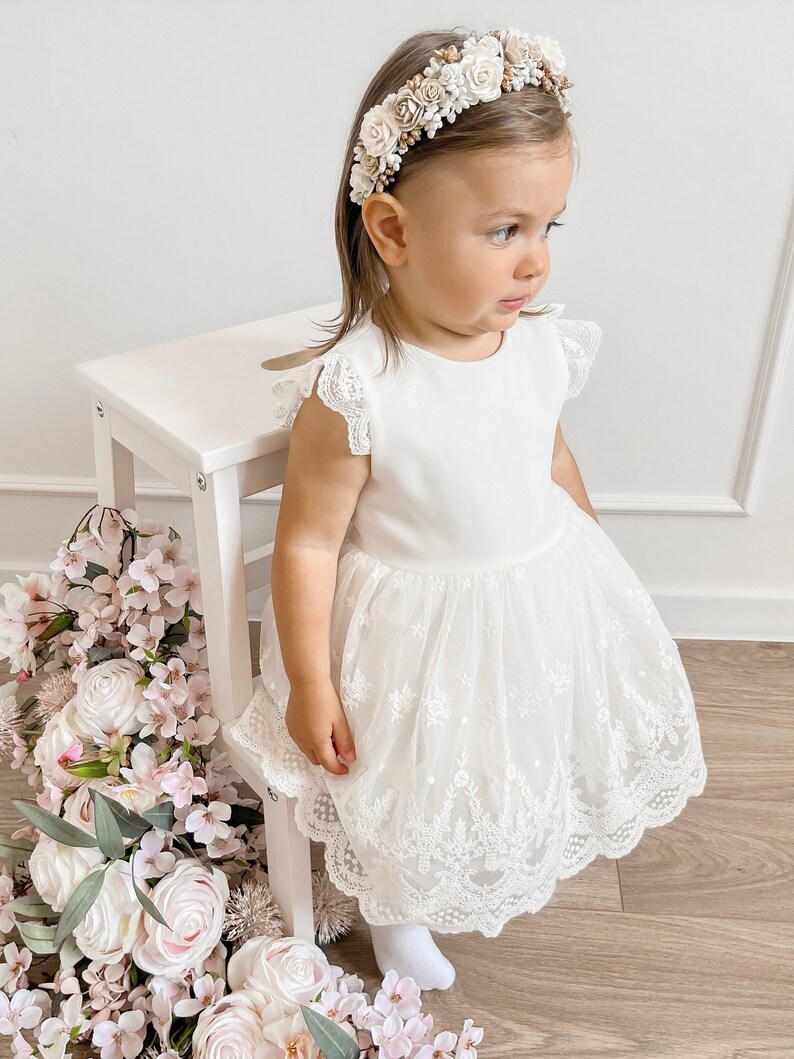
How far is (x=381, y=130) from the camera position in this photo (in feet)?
2.62

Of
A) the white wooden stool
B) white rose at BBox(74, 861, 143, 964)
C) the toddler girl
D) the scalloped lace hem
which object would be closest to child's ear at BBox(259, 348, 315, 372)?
the white wooden stool

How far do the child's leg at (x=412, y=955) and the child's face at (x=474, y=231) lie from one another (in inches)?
28.5

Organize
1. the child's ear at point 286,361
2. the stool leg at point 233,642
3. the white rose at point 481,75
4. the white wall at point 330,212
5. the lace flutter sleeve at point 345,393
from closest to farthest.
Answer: the white rose at point 481,75
the lace flutter sleeve at point 345,393
the stool leg at point 233,642
the child's ear at point 286,361
the white wall at point 330,212

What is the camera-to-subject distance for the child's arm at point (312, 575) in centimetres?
92

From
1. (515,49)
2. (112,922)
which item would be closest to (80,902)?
(112,922)

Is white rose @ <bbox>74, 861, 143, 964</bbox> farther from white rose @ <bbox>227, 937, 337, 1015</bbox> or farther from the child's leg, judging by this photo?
the child's leg

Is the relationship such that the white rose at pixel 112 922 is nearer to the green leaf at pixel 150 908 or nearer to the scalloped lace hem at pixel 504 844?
the green leaf at pixel 150 908

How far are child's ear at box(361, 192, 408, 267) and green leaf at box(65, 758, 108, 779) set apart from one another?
2.10ft

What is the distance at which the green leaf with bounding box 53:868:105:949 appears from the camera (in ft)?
3.27

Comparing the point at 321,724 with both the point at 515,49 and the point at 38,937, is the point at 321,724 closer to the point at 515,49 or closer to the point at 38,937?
the point at 38,937

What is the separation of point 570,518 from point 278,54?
0.75 m

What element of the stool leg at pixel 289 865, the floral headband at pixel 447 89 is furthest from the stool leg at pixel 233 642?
the floral headband at pixel 447 89

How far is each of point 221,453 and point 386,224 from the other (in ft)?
0.91

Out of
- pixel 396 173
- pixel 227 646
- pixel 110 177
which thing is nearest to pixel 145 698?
pixel 227 646
